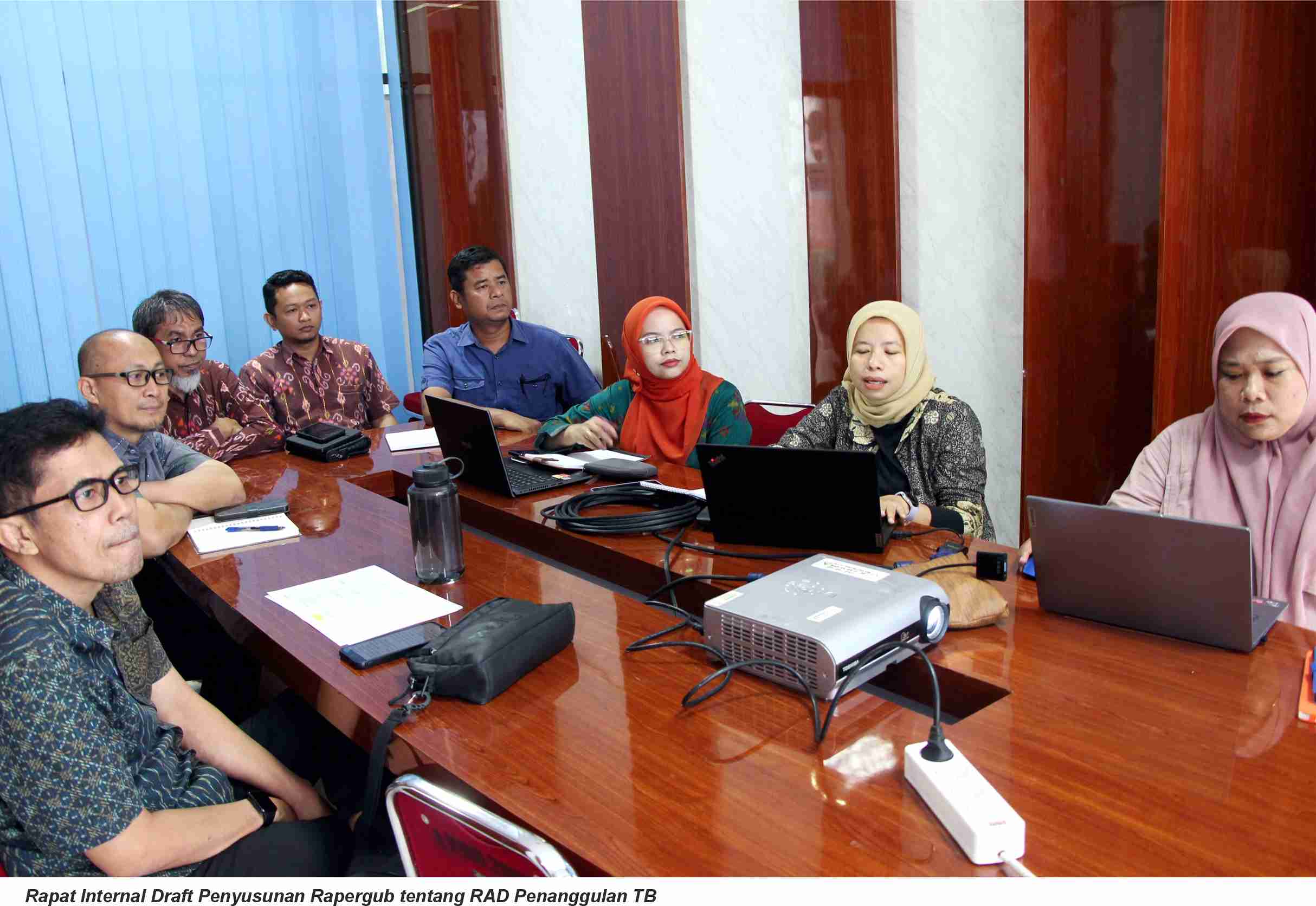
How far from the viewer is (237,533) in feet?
7.57

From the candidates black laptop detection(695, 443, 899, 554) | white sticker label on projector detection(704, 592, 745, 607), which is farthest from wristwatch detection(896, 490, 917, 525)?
white sticker label on projector detection(704, 592, 745, 607)

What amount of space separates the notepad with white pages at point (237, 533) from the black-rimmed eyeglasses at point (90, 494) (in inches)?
31.9

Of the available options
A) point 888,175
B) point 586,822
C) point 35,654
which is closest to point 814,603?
point 586,822

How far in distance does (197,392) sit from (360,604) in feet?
7.37

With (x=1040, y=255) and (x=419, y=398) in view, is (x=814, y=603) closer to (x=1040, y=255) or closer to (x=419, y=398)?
(x=1040, y=255)

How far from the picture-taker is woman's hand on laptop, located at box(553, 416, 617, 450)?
2.97m

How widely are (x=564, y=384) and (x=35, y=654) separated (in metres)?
2.98

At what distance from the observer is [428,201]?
5.44 m

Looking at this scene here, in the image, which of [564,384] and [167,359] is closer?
[167,359]

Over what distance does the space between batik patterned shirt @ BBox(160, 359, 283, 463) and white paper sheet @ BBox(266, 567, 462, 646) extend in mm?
1434

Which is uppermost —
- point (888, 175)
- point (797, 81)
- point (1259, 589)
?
point (797, 81)

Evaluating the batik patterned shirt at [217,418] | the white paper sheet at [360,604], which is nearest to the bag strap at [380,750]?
the white paper sheet at [360,604]

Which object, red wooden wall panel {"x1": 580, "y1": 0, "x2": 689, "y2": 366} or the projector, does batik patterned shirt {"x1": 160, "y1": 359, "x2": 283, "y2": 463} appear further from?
the projector

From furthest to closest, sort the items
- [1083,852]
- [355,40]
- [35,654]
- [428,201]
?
1. [428,201]
2. [355,40]
3. [35,654]
4. [1083,852]
